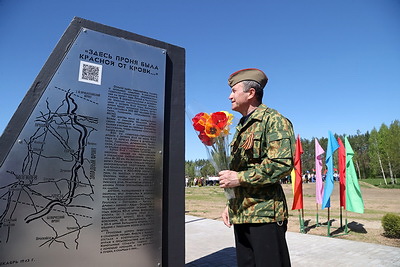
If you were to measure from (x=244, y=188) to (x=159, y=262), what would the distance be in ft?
3.63

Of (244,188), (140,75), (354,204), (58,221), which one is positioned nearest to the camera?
(58,221)

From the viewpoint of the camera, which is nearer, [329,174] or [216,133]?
[216,133]

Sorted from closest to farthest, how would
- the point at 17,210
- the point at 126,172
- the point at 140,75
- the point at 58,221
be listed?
the point at 17,210, the point at 58,221, the point at 126,172, the point at 140,75

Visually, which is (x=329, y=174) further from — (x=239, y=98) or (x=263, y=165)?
(x=263, y=165)

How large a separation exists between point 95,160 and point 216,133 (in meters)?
1.05

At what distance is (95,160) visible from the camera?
7.27 ft

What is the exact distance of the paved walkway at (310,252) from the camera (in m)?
4.24

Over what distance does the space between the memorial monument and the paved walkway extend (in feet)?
7.55

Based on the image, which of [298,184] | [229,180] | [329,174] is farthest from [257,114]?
[329,174]

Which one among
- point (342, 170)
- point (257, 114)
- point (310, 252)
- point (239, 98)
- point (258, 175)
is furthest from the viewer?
point (342, 170)

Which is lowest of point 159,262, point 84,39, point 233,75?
point 159,262

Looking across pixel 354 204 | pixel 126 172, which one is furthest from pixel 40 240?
pixel 354 204

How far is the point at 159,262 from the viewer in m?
2.46

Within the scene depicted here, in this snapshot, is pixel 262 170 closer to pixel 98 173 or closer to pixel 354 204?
pixel 98 173
